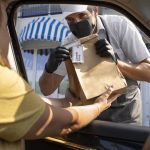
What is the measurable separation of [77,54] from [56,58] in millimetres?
206

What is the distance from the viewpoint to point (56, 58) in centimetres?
237

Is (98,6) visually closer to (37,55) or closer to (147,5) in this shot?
(147,5)

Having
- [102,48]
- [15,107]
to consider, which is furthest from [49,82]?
[15,107]

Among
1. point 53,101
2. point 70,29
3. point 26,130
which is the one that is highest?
point 70,29

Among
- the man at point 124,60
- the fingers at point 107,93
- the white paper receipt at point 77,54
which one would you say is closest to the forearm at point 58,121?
the fingers at point 107,93

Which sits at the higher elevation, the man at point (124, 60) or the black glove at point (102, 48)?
the black glove at point (102, 48)

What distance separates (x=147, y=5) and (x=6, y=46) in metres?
0.53

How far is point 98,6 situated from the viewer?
6.79 feet

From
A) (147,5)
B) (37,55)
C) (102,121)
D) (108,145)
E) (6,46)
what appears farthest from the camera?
(37,55)

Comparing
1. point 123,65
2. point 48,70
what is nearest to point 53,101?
point 48,70

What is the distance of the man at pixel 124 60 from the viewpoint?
8.27 feet

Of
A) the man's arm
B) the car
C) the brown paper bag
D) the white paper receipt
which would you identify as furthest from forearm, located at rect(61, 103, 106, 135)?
the car

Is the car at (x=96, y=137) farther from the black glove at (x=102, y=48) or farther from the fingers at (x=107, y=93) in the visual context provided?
Result: the fingers at (x=107, y=93)

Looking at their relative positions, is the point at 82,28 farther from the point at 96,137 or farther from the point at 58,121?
the point at 58,121
